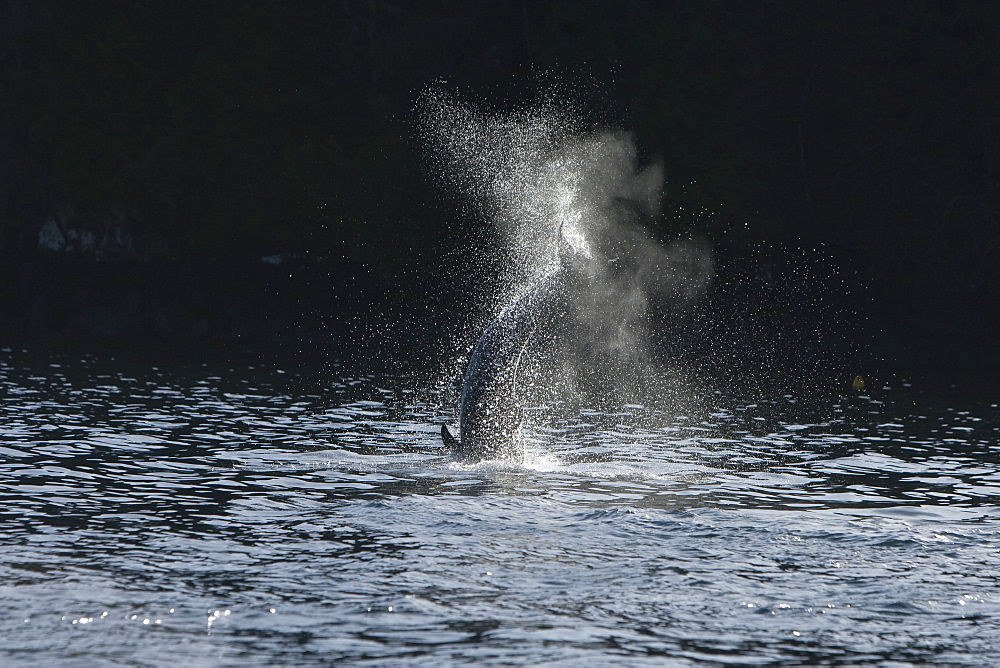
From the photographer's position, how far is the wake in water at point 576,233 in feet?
110

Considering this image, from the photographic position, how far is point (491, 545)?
42.8ft

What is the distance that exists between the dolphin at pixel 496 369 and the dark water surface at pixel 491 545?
0.68m

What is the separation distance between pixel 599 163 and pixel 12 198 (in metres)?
23.3

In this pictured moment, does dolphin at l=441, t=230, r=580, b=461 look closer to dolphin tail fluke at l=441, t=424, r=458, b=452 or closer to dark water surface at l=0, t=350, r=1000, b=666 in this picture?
dolphin tail fluke at l=441, t=424, r=458, b=452

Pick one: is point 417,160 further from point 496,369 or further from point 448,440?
point 448,440

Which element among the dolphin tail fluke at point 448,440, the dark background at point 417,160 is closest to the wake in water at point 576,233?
the dark background at point 417,160

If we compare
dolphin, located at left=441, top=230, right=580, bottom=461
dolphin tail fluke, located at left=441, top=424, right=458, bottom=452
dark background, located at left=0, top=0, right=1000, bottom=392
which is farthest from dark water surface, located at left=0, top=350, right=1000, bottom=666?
dark background, located at left=0, top=0, right=1000, bottom=392

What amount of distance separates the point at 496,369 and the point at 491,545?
559cm

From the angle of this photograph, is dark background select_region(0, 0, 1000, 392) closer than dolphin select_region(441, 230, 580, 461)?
No

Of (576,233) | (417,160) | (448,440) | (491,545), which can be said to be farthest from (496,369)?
(417,160)

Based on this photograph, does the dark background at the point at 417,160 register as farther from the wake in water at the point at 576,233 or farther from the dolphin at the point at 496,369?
the dolphin at the point at 496,369

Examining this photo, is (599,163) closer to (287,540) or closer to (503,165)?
(503,165)

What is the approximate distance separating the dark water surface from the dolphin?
679mm

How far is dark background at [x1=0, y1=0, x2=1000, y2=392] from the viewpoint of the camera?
133 ft
